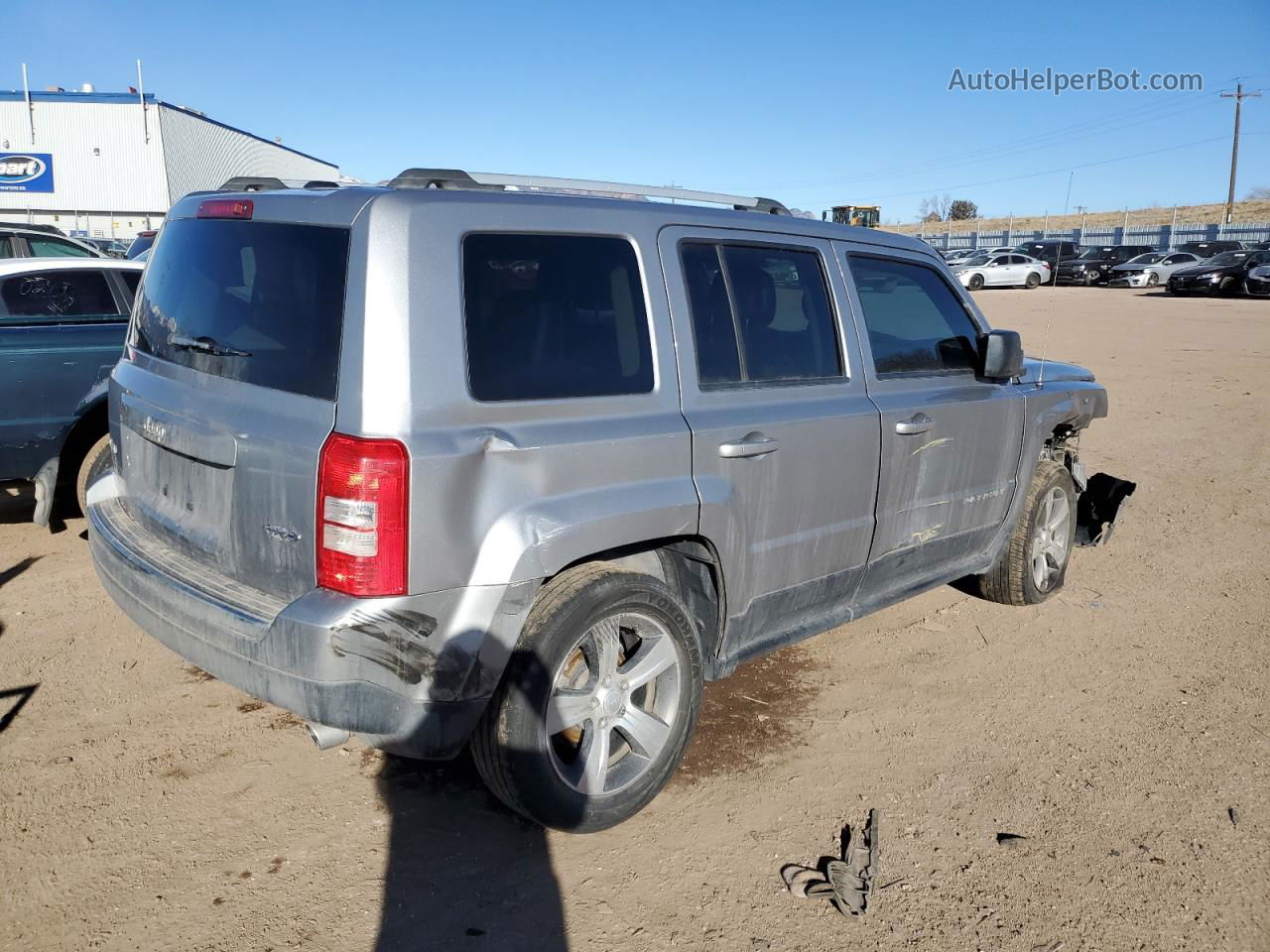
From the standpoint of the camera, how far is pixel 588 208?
122 inches

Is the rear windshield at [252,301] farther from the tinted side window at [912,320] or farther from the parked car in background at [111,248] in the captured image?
the parked car in background at [111,248]

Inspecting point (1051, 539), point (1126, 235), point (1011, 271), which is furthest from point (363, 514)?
point (1126, 235)

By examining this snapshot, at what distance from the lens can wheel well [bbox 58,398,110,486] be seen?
558 cm

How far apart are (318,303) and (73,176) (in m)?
51.0

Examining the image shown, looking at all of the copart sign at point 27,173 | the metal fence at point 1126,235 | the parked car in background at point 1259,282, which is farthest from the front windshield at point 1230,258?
the copart sign at point 27,173

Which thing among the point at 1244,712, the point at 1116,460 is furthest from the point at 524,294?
the point at 1116,460

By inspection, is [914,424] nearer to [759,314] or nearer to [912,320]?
[912,320]

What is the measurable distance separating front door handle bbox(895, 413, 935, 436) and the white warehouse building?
154 ft

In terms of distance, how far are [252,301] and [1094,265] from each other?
4453cm

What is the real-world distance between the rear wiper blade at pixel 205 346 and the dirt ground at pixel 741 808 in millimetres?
1486

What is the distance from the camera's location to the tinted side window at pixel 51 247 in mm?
11797

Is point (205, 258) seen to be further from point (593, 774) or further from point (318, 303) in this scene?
point (593, 774)

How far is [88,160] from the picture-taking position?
45156mm

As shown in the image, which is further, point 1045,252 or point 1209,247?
point 1209,247
